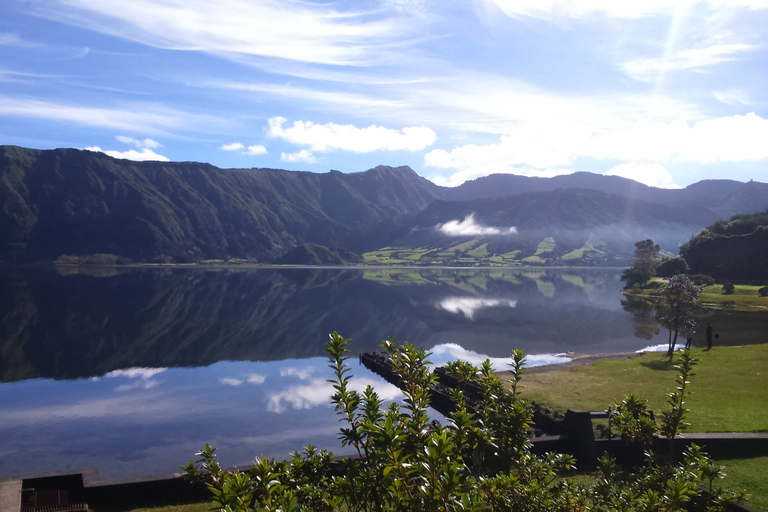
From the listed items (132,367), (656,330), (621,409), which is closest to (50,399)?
(132,367)

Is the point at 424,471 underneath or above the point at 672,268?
above

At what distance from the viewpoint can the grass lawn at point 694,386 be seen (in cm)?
2136

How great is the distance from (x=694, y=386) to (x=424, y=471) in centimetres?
2848

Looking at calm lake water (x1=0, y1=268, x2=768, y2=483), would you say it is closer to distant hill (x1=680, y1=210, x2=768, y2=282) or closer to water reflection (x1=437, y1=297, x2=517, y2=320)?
water reflection (x1=437, y1=297, x2=517, y2=320)

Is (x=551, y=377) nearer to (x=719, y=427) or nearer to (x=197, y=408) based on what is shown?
(x=719, y=427)

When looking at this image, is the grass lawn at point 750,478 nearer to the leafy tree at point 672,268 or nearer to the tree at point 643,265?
the leafy tree at point 672,268

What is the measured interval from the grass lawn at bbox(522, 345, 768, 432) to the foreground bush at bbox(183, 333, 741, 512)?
14.7m

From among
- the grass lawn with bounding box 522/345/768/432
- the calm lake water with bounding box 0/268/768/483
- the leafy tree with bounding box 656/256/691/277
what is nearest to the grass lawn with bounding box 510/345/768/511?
the grass lawn with bounding box 522/345/768/432

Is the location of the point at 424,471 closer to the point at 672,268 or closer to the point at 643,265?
the point at 672,268

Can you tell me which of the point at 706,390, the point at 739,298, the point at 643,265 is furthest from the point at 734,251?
the point at 706,390

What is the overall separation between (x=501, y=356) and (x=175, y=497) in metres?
40.2

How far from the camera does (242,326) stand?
7294 cm

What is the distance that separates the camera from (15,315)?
78.3 metres

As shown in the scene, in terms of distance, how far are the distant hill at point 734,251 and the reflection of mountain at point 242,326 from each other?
33.8 metres
